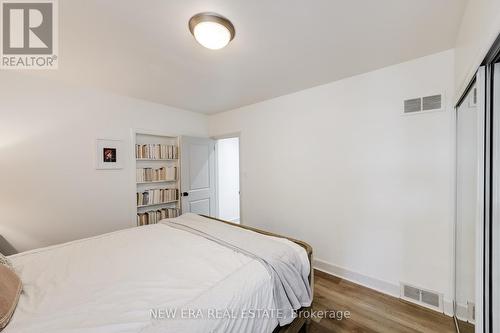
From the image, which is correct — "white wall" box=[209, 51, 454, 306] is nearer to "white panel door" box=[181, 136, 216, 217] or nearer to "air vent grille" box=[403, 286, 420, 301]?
"air vent grille" box=[403, 286, 420, 301]

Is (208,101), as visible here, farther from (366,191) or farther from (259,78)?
(366,191)

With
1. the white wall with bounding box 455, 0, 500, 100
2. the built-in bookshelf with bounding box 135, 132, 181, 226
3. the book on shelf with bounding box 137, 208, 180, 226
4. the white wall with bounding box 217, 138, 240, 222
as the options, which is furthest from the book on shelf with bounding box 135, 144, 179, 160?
the white wall with bounding box 455, 0, 500, 100

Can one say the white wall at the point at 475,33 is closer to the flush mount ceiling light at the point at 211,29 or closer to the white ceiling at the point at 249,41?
the white ceiling at the point at 249,41

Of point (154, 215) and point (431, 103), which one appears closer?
point (431, 103)

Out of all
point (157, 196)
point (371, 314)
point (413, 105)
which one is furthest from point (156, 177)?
point (413, 105)

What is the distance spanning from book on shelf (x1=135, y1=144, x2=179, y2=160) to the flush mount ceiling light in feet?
7.35

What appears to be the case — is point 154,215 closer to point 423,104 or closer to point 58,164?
point 58,164

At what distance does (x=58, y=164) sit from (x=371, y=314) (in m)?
3.81

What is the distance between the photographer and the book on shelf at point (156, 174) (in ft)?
10.4

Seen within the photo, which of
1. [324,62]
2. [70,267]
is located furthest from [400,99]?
[70,267]

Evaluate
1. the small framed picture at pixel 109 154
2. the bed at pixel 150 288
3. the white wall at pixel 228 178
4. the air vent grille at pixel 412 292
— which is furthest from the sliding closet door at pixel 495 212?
the white wall at pixel 228 178

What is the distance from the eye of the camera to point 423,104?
1918 millimetres

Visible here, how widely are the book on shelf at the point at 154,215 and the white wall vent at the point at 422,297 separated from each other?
131 inches

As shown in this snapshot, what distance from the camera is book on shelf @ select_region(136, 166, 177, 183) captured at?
3.18 metres
